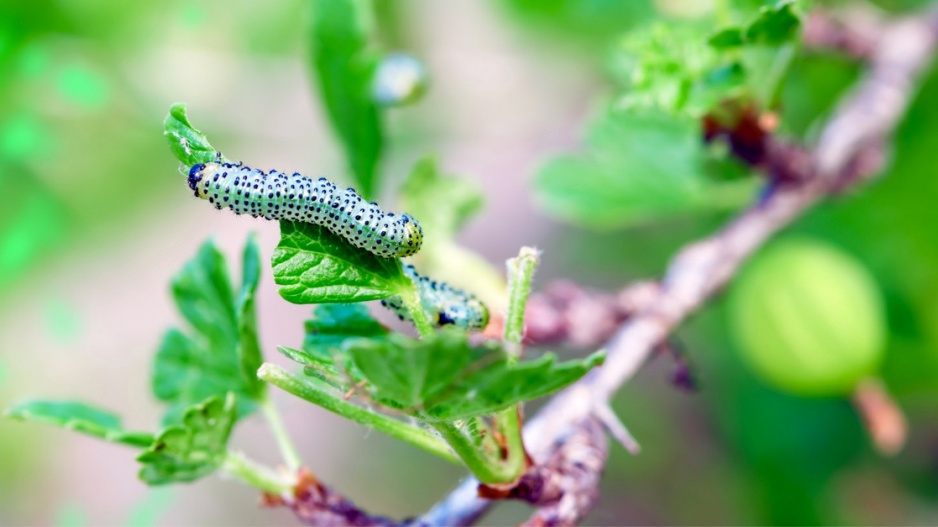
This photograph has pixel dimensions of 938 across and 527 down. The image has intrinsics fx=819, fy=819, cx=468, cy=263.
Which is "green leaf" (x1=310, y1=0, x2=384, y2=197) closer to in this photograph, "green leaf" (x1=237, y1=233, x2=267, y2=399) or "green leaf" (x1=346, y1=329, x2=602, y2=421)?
"green leaf" (x1=237, y1=233, x2=267, y2=399)

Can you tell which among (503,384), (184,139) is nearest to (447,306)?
(503,384)

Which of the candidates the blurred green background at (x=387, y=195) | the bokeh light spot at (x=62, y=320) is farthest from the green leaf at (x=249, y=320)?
the bokeh light spot at (x=62, y=320)

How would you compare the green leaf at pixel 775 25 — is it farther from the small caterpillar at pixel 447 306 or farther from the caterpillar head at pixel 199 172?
the caterpillar head at pixel 199 172

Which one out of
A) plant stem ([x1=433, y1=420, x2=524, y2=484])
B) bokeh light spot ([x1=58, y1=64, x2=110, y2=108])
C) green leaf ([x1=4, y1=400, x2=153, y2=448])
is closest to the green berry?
plant stem ([x1=433, y1=420, x2=524, y2=484])

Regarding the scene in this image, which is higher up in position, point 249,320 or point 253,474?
point 249,320

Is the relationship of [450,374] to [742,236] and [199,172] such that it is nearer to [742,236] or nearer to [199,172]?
[199,172]

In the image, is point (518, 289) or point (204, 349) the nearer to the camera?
point (518, 289)

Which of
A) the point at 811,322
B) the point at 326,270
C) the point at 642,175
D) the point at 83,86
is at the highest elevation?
the point at 83,86
